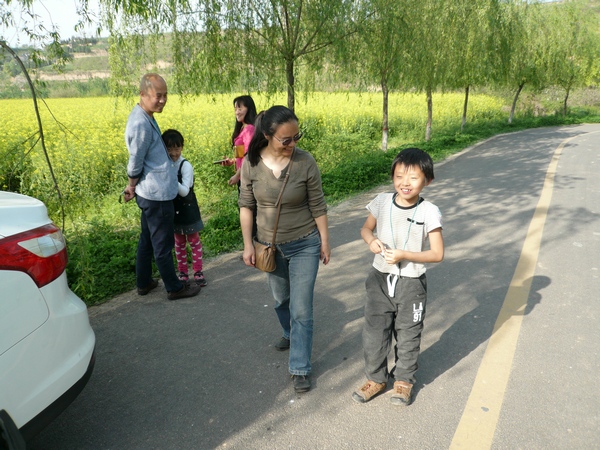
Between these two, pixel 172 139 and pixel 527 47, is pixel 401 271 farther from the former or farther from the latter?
pixel 527 47

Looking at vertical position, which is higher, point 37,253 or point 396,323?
point 37,253

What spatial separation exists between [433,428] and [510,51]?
19909 millimetres

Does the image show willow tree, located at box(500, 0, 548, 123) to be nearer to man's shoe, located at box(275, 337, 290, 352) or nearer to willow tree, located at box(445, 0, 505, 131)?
willow tree, located at box(445, 0, 505, 131)

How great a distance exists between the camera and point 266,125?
2.67 metres

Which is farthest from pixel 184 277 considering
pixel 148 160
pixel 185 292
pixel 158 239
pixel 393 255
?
pixel 393 255

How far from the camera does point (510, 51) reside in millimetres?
19078

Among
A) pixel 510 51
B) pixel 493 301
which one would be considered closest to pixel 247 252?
pixel 493 301

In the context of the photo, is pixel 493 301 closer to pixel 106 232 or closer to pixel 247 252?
pixel 247 252

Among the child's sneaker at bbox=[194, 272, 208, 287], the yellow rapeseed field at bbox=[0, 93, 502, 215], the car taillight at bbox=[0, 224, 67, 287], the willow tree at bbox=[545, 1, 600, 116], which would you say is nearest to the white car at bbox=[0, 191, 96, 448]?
the car taillight at bbox=[0, 224, 67, 287]

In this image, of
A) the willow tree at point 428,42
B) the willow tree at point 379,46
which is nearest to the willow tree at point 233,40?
the willow tree at point 379,46

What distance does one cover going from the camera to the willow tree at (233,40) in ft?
22.0

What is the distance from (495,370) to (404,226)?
1.22 meters

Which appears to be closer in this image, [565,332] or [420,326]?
[420,326]

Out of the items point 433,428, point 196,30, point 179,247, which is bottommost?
point 433,428
